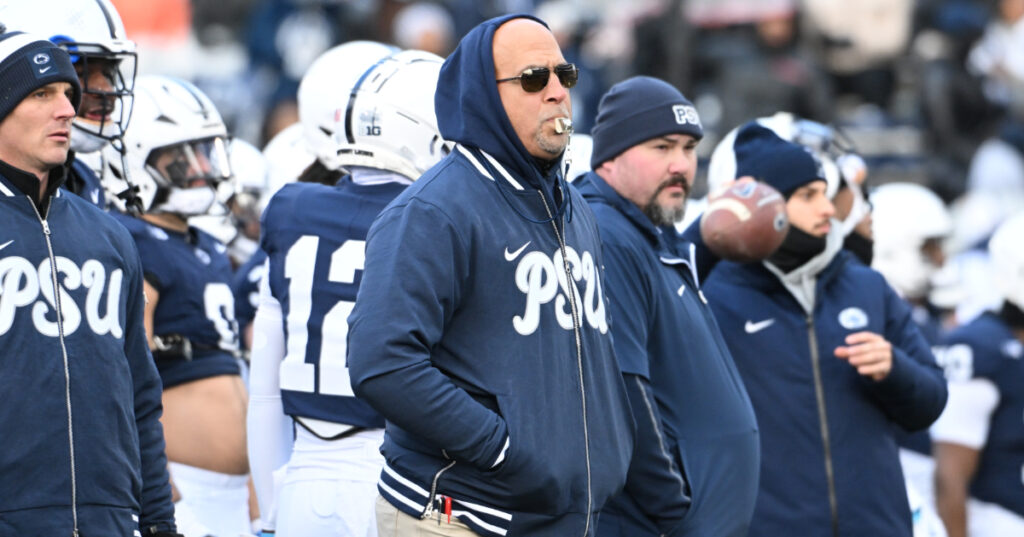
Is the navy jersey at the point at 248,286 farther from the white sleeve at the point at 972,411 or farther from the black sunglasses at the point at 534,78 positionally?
the white sleeve at the point at 972,411

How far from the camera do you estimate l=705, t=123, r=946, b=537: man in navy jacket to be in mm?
5336

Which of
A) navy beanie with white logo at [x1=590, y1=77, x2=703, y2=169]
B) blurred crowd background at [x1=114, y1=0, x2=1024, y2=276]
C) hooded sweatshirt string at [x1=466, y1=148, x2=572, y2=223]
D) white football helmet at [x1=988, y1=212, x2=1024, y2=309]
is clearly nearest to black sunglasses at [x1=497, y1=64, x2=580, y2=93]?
hooded sweatshirt string at [x1=466, y1=148, x2=572, y2=223]

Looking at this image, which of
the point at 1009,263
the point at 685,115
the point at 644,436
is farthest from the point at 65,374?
the point at 1009,263

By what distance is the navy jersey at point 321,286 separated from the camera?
470 centimetres

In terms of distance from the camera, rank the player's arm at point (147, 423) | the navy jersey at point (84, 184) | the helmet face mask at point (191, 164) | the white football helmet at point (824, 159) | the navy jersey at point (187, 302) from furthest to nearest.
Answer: the white football helmet at point (824, 159)
the helmet face mask at point (191, 164)
the navy jersey at point (187, 302)
the navy jersey at point (84, 184)
the player's arm at point (147, 423)

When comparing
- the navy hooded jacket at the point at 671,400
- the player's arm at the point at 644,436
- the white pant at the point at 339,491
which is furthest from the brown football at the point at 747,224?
the white pant at the point at 339,491

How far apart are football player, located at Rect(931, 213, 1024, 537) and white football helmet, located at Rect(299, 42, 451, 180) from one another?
2.97 metres

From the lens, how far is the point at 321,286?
15.5ft

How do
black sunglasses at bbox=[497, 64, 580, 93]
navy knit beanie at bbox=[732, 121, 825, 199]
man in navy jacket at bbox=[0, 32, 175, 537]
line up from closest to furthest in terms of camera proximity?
man in navy jacket at bbox=[0, 32, 175, 537]
black sunglasses at bbox=[497, 64, 580, 93]
navy knit beanie at bbox=[732, 121, 825, 199]

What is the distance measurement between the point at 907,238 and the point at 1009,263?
189cm

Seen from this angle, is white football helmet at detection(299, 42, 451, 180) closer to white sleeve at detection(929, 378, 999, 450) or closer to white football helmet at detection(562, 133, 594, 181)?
white football helmet at detection(562, 133, 594, 181)

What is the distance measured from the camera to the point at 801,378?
5.43m

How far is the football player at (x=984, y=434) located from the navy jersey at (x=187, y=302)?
10.5ft

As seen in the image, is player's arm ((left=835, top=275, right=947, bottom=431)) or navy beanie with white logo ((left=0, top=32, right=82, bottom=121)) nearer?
navy beanie with white logo ((left=0, top=32, right=82, bottom=121))
